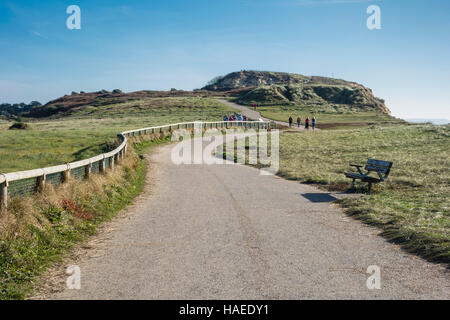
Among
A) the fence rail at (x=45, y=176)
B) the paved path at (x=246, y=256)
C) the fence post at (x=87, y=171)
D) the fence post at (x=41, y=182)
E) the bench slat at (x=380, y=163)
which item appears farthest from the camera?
the bench slat at (x=380, y=163)

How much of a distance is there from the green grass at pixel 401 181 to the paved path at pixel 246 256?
1.83ft

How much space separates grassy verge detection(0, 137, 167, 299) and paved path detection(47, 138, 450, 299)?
0.49m

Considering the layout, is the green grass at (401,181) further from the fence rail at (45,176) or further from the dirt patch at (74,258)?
the fence rail at (45,176)

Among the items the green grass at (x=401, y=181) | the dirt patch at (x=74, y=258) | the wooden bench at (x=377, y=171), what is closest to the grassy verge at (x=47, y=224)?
the dirt patch at (x=74, y=258)

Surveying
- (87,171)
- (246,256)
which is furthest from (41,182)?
(246,256)

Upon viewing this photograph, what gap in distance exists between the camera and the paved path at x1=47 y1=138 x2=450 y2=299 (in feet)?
18.5

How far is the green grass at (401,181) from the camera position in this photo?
324 inches

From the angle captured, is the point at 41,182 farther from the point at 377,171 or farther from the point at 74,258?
the point at 377,171

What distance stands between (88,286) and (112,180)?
729 cm

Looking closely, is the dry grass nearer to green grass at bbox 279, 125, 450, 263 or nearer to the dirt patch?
the dirt patch

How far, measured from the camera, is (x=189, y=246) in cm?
781

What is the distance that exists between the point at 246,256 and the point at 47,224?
12.6 feet

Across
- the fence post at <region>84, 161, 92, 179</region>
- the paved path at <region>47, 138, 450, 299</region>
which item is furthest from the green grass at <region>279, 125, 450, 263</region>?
the fence post at <region>84, 161, 92, 179</region>

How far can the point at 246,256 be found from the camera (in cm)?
716
